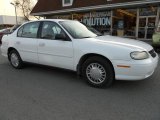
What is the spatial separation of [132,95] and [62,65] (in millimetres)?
1917

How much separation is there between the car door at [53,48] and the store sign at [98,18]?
13.4 m

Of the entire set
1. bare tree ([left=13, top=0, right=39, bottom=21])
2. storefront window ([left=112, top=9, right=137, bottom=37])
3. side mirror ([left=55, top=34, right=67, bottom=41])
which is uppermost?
bare tree ([left=13, top=0, right=39, bottom=21])

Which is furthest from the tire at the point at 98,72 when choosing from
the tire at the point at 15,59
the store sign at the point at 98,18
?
the store sign at the point at 98,18

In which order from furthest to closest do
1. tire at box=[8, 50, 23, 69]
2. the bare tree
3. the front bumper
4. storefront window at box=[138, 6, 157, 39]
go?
1. the bare tree
2. storefront window at box=[138, 6, 157, 39]
3. tire at box=[8, 50, 23, 69]
4. the front bumper

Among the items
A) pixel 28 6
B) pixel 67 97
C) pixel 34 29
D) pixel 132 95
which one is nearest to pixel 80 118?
pixel 67 97

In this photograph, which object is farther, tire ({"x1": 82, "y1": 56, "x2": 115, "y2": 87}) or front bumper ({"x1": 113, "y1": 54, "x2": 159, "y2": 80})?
tire ({"x1": 82, "y1": 56, "x2": 115, "y2": 87})

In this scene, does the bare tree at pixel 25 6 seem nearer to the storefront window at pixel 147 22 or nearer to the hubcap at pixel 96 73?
the storefront window at pixel 147 22

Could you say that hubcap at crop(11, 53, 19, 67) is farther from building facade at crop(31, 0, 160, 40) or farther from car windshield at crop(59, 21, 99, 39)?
building facade at crop(31, 0, 160, 40)

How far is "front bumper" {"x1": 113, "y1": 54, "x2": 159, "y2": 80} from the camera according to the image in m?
3.92

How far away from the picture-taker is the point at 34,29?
5590 mm

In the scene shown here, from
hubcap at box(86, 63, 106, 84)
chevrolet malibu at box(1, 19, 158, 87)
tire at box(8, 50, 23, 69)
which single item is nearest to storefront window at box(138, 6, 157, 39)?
chevrolet malibu at box(1, 19, 158, 87)

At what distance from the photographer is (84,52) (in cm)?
445

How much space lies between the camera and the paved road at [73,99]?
127 inches

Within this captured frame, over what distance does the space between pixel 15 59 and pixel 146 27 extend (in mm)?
12596
